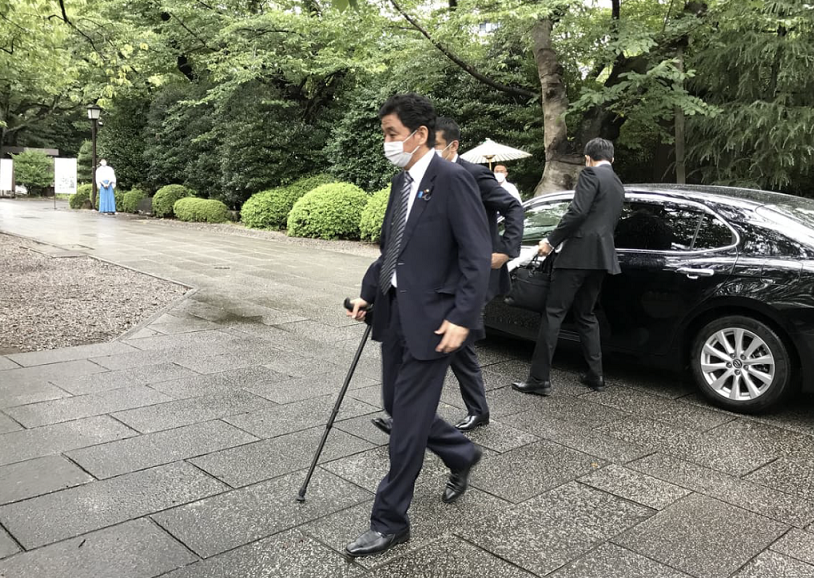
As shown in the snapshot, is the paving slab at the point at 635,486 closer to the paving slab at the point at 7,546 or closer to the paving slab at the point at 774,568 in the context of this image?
the paving slab at the point at 774,568

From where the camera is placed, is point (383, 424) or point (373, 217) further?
point (373, 217)

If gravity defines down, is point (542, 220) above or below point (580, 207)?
below

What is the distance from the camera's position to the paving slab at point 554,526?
2.95 meters

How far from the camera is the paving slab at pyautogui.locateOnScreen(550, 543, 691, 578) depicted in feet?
9.19

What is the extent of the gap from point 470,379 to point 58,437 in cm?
247

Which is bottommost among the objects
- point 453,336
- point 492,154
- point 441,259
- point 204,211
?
point 204,211

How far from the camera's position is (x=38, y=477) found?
3629mm

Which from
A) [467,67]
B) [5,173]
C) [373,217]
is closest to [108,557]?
[373,217]

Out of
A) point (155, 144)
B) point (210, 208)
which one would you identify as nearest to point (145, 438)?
point (210, 208)

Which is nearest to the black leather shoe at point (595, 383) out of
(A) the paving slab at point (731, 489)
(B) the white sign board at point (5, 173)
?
(A) the paving slab at point (731, 489)

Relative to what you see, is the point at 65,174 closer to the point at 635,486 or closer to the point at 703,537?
the point at 635,486

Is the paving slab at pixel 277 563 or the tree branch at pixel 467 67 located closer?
the paving slab at pixel 277 563

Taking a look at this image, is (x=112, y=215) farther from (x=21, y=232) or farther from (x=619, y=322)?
(x=619, y=322)

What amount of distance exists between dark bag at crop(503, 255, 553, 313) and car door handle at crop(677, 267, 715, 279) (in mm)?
934
